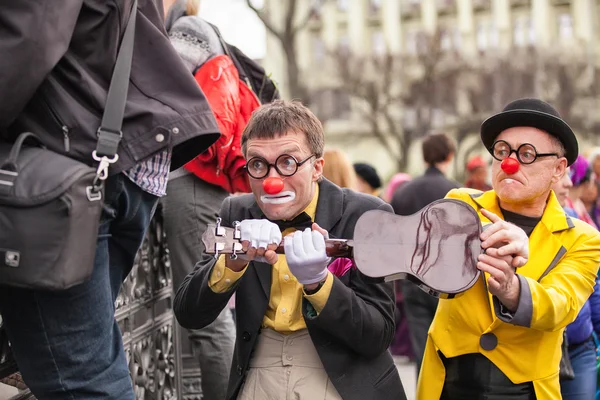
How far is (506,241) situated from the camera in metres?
2.61

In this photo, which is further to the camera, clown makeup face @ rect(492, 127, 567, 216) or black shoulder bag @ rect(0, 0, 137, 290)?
clown makeup face @ rect(492, 127, 567, 216)

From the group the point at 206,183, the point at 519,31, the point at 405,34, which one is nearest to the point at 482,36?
the point at 519,31

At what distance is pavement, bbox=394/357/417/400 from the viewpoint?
23.0 ft

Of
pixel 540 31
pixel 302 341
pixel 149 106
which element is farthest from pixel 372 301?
pixel 540 31

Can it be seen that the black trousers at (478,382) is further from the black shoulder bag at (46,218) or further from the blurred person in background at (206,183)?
the black shoulder bag at (46,218)

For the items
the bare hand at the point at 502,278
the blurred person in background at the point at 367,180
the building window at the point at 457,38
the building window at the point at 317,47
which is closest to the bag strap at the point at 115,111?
the bare hand at the point at 502,278

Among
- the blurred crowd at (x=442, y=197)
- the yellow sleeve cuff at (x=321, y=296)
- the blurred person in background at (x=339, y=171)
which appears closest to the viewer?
the yellow sleeve cuff at (x=321, y=296)

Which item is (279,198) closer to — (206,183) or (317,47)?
(206,183)

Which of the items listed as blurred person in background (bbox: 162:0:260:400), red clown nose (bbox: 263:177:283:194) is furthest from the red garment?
red clown nose (bbox: 263:177:283:194)

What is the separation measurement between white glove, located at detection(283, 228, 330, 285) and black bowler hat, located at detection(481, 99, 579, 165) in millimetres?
977

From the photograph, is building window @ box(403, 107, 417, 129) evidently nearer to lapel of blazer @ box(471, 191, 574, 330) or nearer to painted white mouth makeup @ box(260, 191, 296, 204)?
lapel of blazer @ box(471, 191, 574, 330)

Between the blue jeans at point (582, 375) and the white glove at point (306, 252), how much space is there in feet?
5.23

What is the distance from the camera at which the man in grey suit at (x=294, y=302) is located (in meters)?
2.79

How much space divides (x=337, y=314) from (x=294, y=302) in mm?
248
